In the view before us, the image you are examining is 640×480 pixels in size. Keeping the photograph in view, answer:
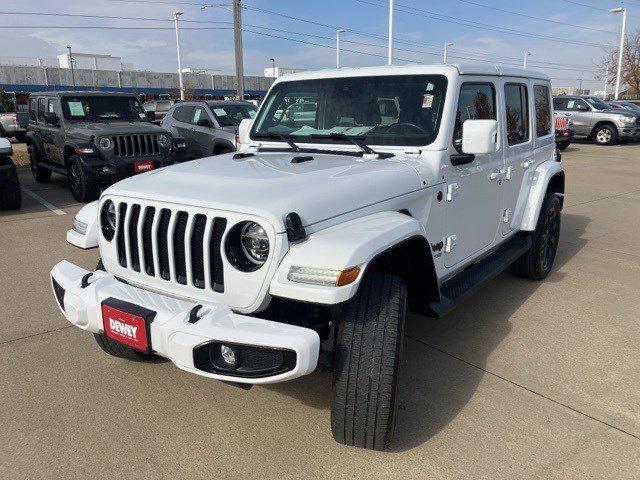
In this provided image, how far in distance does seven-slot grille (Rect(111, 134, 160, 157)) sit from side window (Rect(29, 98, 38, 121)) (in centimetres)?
279

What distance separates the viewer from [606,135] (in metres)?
19.9

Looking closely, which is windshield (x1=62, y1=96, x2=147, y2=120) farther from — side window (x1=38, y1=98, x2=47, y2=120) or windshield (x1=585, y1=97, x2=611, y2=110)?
windshield (x1=585, y1=97, x2=611, y2=110)

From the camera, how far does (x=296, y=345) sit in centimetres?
211

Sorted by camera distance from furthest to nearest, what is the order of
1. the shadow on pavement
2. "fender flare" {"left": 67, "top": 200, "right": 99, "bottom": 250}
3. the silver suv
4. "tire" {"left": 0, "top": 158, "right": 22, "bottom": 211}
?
the silver suv < "tire" {"left": 0, "top": 158, "right": 22, "bottom": 211} < "fender flare" {"left": 67, "top": 200, "right": 99, "bottom": 250} < the shadow on pavement

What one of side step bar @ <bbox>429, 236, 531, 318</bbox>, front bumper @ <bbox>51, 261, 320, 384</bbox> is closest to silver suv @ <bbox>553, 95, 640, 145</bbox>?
side step bar @ <bbox>429, 236, 531, 318</bbox>

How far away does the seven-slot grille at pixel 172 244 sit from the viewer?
2.45m

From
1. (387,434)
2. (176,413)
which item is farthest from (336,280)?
(176,413)

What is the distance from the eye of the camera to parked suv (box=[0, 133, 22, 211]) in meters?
7.90

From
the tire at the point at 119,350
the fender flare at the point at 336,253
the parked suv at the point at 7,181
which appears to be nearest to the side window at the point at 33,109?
the parked suv at the point at 7,181

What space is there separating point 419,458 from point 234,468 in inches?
34.6

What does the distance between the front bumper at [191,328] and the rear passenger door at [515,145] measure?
2.60m

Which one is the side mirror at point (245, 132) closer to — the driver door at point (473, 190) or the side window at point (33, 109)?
the driver door at point (473, 190)

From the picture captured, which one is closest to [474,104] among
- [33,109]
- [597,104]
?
[33,109]

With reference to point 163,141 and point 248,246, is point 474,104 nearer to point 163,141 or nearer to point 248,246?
point 248,246
